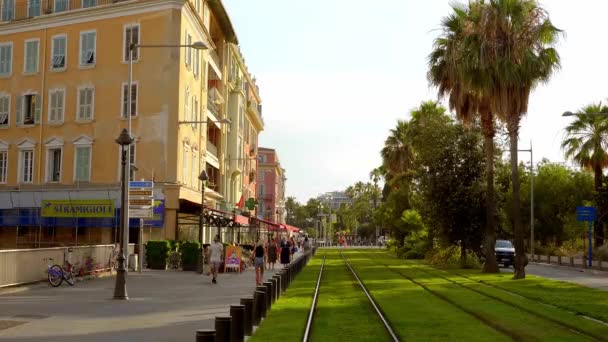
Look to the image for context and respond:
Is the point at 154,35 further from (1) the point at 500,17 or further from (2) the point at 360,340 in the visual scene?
(2) the point at 360,340

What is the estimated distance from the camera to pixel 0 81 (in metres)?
46.6

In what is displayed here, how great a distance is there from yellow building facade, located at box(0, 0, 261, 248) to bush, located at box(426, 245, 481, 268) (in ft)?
48.9

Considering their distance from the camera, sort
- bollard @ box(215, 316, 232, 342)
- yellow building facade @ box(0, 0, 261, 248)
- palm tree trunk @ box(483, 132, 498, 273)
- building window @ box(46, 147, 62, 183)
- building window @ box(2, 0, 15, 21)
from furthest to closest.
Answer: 1. building window @ box(2, 0, 15, 21)
2. building window @ box(46, 147, 62, 183)
3. yellow building facade @ box(0, 0, 261, 248)
4. palm tree trunk @ box(483, 132, 498, 273)
5. bollard @ box(215, 316, 232, 342)

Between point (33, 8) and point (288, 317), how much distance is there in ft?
120

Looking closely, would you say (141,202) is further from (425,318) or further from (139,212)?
(425,318)

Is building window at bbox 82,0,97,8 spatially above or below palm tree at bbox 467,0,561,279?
above

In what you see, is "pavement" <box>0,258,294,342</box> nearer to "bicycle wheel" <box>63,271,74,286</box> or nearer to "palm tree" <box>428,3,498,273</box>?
"bicycle wheel" <box>63,271,74,286</box>

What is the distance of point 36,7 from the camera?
45969 mm

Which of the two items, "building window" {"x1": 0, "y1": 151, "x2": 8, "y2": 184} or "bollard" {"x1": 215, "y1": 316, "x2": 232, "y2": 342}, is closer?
"bollard" {"x1": 215, "y1": 316, "x2": 232, "y2": 342}

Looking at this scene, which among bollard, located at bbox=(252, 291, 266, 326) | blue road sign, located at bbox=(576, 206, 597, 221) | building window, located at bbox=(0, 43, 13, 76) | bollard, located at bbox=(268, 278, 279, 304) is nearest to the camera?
bollard, located at bbox=(252, 291, 266, 326)

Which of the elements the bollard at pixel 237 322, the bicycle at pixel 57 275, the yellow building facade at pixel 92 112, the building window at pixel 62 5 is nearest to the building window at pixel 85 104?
the yellow building facade at pixel 92 112

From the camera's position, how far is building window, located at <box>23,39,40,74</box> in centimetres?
4541

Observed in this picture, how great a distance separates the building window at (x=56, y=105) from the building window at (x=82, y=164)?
2527 mm

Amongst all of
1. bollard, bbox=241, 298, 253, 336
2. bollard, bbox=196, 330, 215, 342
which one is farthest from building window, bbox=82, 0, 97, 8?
bollard, bbox=196, 330, 215, 342
